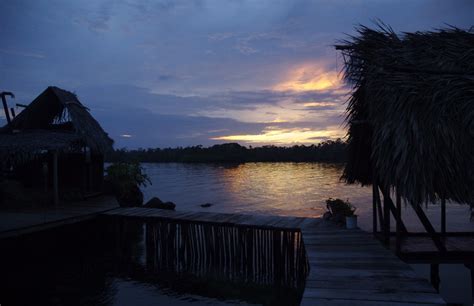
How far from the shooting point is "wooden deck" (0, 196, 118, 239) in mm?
10930

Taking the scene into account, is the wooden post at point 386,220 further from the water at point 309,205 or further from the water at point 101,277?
the water at point 309,205

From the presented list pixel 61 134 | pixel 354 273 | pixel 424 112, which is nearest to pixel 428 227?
pixel 354 273

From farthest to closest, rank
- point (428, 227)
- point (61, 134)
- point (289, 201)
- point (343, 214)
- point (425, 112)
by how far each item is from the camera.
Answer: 1. point (289, 201)
2. point (61, 134)
3. point (343, 214)
4. point (428, 227)
5. point (425, 112)

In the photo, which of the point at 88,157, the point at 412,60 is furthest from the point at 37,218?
the point at 412,60

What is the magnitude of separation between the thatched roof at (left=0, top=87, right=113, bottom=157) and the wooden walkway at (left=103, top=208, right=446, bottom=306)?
9.14 metres

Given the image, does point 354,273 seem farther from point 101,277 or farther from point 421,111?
point 101,277

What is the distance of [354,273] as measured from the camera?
668cm

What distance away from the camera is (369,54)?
791 cm

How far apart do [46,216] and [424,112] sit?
11472 mm

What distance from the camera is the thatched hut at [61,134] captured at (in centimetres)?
1645

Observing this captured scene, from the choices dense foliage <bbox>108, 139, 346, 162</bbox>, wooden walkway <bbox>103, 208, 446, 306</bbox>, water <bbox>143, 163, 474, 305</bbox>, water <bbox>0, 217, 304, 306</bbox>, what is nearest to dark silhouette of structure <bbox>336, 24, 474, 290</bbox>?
wooden walkway <bbox>103, 208, 446, 306</bbox>

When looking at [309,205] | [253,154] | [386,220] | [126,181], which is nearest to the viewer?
[386,220]

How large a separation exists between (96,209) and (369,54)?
10914mm

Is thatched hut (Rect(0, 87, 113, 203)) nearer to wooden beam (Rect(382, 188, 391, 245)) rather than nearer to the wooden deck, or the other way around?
the wooden deck
